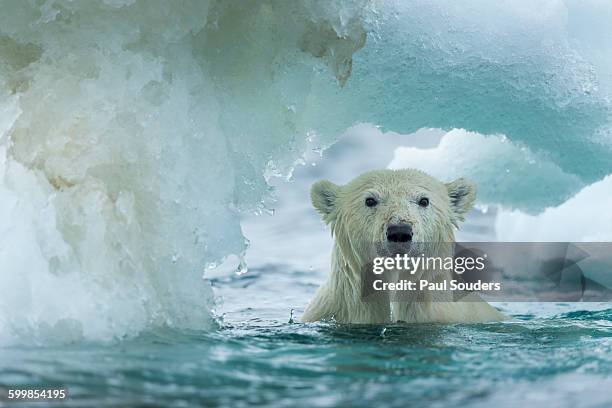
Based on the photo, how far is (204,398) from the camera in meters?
3.22

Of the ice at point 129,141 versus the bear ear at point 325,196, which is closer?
the ice at point 129,141

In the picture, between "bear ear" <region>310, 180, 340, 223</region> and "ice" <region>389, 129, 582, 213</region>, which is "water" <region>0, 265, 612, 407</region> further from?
"ice" <region>389, 129, 582, 213</region>

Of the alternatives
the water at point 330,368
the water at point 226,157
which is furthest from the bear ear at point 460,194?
the water at point 330,368

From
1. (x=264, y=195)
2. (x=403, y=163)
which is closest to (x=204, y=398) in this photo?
(x=264, y=195)

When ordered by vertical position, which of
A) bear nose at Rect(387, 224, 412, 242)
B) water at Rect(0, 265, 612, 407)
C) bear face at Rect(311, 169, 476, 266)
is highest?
bear face at Rect(311, 169, 476, 266)

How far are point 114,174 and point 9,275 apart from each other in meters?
0.85

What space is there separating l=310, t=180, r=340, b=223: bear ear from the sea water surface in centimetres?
88

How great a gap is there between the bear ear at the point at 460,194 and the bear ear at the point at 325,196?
813 mm

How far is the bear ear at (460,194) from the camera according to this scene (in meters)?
6.17

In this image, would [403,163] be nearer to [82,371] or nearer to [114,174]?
[114,174]

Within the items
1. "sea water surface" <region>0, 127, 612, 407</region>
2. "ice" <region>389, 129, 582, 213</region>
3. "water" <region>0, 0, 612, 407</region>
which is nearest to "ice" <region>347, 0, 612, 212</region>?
"water" <region>0, 0, 612, 407</region>

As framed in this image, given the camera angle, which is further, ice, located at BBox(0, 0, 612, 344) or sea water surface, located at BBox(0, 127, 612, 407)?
ice, located at BBox(0, 0, 612, 344)

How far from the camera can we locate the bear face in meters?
5.45

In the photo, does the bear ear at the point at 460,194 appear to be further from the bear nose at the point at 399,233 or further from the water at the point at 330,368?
the water at the point at 330,368
